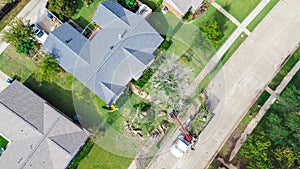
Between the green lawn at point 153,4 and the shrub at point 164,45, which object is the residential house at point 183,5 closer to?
the green lawn at point 153,4

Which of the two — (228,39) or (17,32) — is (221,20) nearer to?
(228,39)

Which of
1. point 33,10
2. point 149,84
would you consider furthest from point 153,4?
point 33,10

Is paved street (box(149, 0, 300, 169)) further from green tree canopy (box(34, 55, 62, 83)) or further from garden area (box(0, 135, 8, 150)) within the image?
garden area (box(0, 135, 8, 150))

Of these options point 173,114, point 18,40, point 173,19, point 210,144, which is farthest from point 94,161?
point 173,19

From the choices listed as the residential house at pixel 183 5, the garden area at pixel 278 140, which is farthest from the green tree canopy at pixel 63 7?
the garden area at pixel 278 140

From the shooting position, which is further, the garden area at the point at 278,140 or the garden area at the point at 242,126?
the garden area at the point at 242,126

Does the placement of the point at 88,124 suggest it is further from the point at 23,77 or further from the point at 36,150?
the point at 23,77
